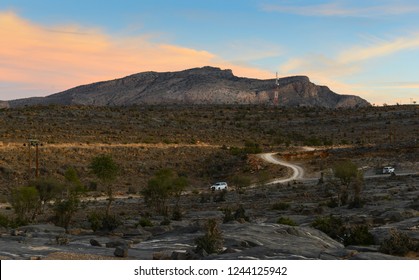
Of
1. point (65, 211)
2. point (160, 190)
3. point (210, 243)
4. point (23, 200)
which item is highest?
point (210, 243)

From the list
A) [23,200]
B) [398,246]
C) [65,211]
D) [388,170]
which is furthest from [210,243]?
[388,170]

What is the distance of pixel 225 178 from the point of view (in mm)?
75938

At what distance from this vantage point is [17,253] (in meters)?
21.1

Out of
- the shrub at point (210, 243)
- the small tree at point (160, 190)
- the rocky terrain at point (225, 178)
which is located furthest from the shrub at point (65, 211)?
the shrub at point (210, 243)

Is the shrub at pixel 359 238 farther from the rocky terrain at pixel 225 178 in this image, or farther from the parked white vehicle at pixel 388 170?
the parked white vehicle at pixel 388 170

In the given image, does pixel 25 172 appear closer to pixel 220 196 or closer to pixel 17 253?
pixel 220 196

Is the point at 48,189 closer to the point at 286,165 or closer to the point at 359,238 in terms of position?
the point at 359,238

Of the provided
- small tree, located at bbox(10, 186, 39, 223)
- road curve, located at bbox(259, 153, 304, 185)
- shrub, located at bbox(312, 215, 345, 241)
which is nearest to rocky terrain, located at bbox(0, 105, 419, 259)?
shrub, located at bbox(312, 215, 345, 241)

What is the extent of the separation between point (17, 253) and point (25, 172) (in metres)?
48.8

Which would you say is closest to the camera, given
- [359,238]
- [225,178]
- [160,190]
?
[359,238]

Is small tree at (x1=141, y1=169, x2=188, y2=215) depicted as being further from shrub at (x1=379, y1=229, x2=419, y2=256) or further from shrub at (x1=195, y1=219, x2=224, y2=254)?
shrub at (x1=379, y1=229, x2=419, y2=256)

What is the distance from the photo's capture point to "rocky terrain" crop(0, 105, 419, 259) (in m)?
23.0

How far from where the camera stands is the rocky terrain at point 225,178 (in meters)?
23.0
